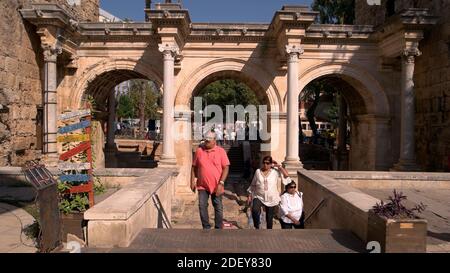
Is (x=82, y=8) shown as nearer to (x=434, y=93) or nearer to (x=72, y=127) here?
(x=72, y=127)

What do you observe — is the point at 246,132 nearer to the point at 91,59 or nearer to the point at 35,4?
the point at 91,59

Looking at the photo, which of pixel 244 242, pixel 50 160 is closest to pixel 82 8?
pixel 50 160

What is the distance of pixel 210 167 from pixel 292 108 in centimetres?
684

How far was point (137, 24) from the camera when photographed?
13383mm

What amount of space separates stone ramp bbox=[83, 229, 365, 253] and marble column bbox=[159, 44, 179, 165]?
23.6 ft

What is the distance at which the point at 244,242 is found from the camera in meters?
4.76

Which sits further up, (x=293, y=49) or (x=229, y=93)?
(x=229, y=93)

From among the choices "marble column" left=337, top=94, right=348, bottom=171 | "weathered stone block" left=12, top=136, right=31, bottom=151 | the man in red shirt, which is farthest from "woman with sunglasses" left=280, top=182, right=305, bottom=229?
"marble column" left=337, top=94, right=348, bottom=171

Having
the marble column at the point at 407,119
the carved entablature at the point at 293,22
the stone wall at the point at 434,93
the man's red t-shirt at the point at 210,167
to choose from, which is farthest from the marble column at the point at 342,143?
the man's red t-shirt at the point at 210,167

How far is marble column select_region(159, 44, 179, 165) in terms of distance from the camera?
39.5 feet

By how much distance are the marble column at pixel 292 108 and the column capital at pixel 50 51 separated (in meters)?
Answer: 7.38

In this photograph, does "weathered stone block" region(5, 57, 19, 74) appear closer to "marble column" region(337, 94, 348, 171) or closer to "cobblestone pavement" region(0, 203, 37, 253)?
"cobblestone pavement" region(0, 203, 37, 253)
